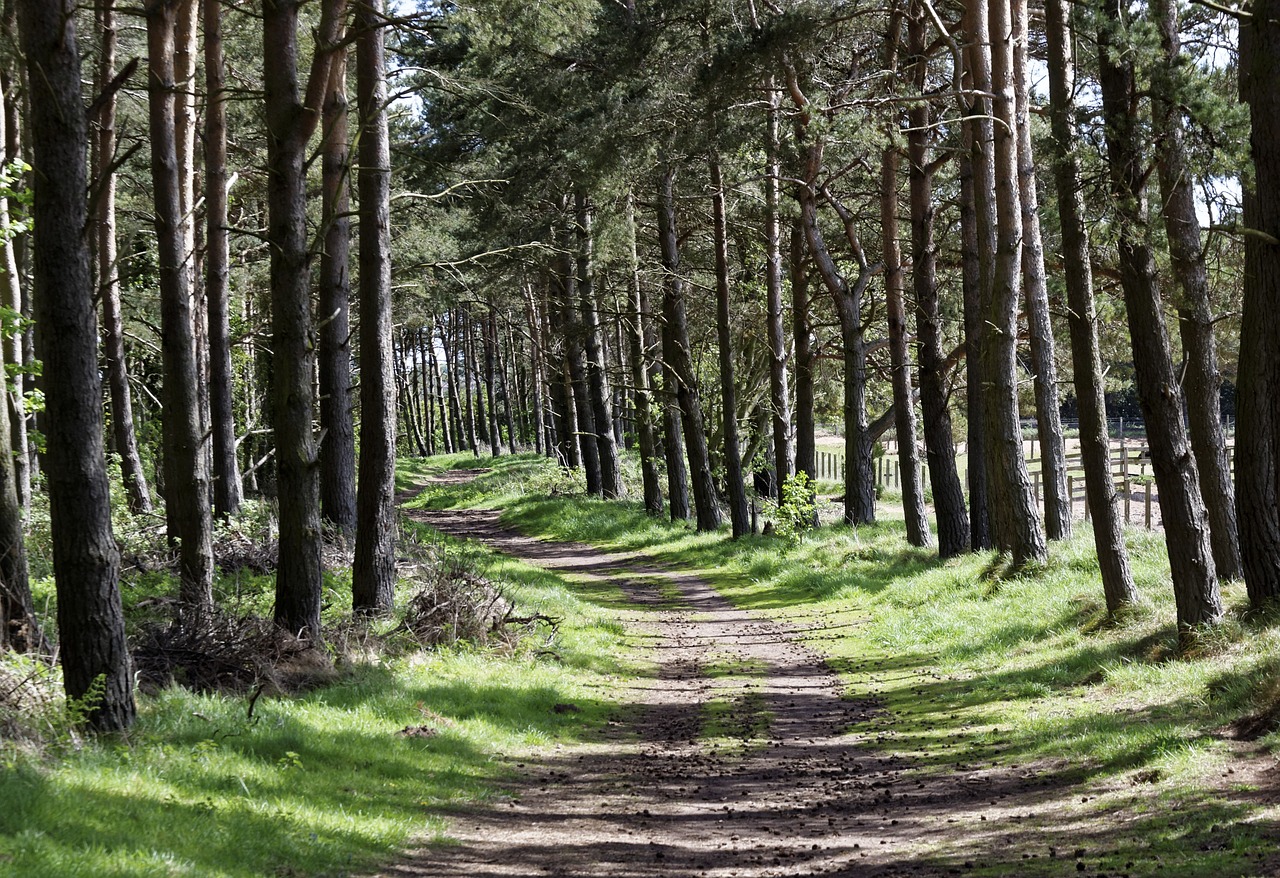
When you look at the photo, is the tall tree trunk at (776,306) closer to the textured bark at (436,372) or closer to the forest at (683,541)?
the forest at (683,541)

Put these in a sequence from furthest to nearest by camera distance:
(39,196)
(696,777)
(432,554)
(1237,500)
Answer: (432,554)
(1237,500)
(696,777)
(39,196)

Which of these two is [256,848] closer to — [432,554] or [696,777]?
[696,777]

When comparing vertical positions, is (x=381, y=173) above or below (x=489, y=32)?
below

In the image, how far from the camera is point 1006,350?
14.2m

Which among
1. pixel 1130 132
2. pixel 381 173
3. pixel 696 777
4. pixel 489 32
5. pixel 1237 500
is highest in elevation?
pixel 489 32

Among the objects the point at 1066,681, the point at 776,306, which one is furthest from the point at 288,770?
the point at 776,306

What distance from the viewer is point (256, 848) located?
5699 mm

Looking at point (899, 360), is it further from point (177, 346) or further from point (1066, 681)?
point (177, 346)

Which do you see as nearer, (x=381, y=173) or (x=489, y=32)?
(x=381, y=173)

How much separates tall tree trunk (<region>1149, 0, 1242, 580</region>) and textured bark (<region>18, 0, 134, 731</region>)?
7.84m

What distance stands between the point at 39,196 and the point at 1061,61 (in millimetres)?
8577

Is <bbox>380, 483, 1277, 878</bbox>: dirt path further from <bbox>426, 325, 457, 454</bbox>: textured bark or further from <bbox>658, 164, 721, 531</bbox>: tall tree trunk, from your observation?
<bbox>426, 325, 457, 454</bbox>: textured bark

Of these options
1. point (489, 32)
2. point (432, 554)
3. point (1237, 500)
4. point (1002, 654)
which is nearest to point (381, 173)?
point (489, 32)

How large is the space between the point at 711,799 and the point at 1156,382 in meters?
5.13
